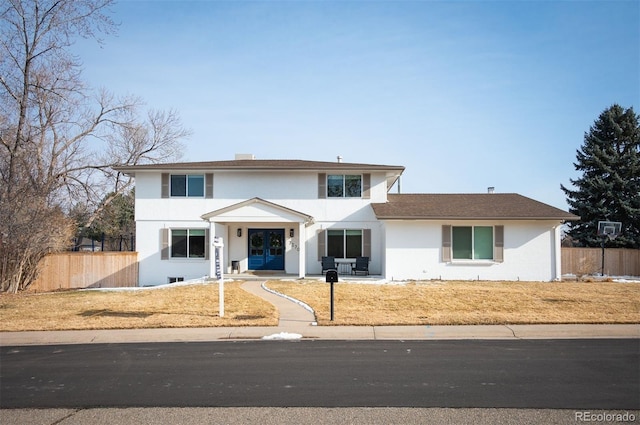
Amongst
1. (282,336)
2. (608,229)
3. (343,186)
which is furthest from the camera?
(608,229)

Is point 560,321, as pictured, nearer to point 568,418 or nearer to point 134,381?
point 568,418

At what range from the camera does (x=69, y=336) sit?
11031mm

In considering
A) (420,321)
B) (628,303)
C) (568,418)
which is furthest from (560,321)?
(568,418)

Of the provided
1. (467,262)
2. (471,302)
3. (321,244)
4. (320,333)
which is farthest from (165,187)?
(471,302)

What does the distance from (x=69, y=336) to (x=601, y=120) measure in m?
33.6

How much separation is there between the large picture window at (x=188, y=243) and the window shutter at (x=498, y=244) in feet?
45.2

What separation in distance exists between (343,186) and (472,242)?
264 inches

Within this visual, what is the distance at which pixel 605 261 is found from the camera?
88.1 ft

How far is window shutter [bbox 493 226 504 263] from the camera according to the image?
22.0m

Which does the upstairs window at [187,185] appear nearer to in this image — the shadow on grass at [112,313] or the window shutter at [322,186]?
the window shutter at [322,186]

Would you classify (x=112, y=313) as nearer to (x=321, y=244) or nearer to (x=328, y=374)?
(x=328, y=374)

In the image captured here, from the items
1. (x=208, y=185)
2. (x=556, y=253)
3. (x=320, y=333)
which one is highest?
(x=208, y=185)

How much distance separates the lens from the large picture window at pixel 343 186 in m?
24.2

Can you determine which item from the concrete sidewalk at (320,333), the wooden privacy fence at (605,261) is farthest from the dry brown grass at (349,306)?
the wooden privacy fence at (605,261)
